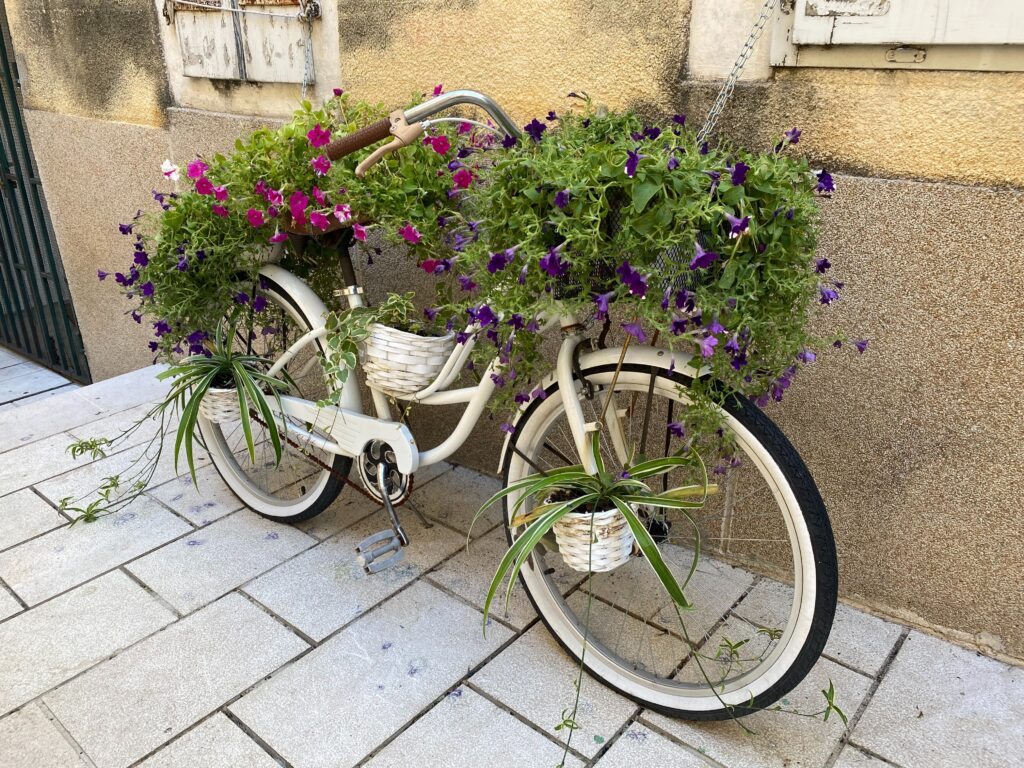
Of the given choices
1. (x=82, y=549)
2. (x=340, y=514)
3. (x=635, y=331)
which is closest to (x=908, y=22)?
(x=635, y=331)

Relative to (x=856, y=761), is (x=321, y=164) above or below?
above

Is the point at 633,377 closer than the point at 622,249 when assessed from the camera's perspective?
No

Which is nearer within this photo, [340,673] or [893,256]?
[893,256]

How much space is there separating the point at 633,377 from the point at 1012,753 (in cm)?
122

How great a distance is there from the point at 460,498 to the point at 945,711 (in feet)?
5.32

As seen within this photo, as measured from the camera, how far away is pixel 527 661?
219cm

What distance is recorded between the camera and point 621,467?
194cm

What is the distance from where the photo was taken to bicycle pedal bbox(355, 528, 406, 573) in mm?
2461

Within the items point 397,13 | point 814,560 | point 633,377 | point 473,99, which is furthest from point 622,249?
point 397,13

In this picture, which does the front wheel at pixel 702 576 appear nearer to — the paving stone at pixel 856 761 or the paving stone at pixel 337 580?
the paving stone at pixel 856 761

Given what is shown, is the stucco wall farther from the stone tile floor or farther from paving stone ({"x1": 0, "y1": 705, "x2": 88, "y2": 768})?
paving stone ({"x1": 0, "y1": 705, "x2": 88, "y2": 768})

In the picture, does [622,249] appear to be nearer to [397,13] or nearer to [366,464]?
[366,464]

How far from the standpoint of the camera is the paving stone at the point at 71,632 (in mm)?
2160

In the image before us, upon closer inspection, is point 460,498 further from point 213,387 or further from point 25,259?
point 25,259
